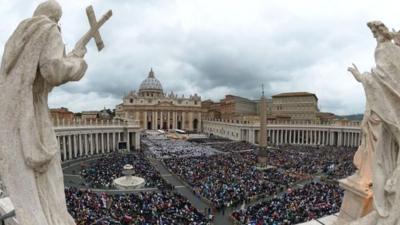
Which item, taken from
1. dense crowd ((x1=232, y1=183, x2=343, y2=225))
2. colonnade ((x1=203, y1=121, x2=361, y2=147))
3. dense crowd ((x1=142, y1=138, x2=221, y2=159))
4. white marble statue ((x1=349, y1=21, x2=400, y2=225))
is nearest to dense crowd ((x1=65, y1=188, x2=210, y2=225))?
dense crowd ((x1=232, y1=183, x2=343, y2=225))

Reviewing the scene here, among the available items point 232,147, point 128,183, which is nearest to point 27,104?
point 128,183

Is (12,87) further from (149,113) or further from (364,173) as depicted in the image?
(149,113)

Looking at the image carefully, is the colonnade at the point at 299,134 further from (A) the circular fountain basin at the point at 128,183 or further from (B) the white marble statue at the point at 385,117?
(B) the white marble statue at the point at 385,117

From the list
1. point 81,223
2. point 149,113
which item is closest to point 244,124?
point 149,113

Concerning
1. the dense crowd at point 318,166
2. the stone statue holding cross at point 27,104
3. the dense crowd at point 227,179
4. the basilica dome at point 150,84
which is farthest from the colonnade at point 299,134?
the stone statue holding cross at point 27,104

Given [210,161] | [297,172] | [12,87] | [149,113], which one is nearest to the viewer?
[12,87]
